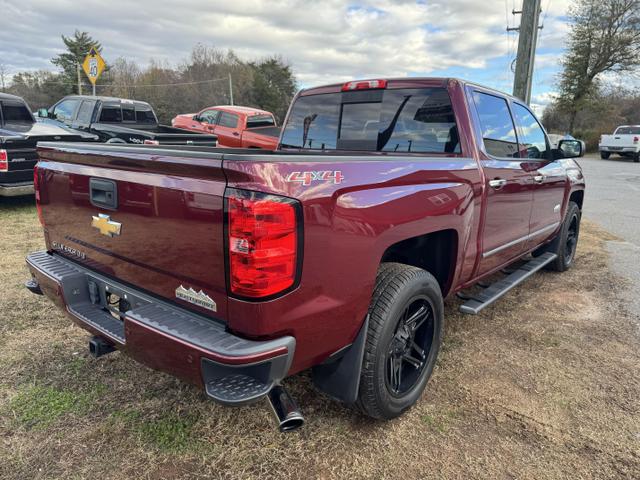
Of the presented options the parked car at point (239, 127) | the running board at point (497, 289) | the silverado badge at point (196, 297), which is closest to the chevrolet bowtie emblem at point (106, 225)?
the silverado badge at point (196, 297)

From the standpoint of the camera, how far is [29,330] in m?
3.45

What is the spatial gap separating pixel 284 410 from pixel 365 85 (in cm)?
241

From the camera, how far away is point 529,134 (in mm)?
4230

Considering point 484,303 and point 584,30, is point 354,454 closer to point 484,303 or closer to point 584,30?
point 484,303

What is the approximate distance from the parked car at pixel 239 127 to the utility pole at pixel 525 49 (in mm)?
6445

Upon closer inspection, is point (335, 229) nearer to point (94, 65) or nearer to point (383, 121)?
point (383, 121)

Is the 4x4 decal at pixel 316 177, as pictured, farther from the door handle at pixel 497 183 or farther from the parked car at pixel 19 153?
the parked car at pixel 19 153

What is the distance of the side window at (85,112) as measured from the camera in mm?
9875

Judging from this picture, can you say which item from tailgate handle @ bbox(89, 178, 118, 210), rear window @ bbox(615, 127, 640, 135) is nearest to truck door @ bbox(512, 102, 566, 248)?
tailgate handle @ bbox(89, 178, 118, 210)

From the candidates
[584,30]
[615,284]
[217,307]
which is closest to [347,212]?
[217,307]

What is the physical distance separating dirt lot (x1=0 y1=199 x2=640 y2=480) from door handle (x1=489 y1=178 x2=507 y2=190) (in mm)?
1238

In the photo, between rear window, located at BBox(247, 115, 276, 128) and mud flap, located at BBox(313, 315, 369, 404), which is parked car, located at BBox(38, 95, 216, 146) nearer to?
rear window, located at BBox(247, 115, 276, 128)

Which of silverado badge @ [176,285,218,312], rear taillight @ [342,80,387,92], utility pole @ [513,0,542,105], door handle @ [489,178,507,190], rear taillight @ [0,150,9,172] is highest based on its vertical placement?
utility pole @ [513,0,542,105]

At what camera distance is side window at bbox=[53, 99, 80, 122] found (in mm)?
10219
